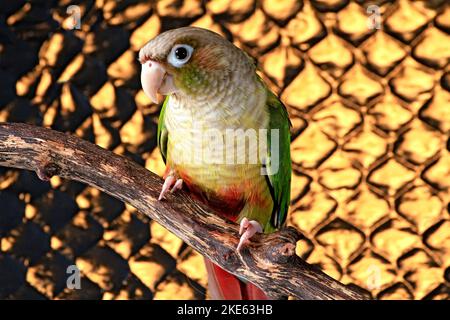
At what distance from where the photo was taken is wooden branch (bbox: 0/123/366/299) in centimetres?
53

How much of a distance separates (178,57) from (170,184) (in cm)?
11

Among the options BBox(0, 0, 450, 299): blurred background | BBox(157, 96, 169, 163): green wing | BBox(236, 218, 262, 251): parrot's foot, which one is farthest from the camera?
BBox(0, 0, 450, 299): blurred background

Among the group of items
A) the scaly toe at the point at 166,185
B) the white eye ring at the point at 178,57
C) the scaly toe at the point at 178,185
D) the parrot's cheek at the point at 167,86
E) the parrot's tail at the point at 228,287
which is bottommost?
the parrot's tail at the point at 228,287

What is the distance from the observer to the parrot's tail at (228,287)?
64 centimetres

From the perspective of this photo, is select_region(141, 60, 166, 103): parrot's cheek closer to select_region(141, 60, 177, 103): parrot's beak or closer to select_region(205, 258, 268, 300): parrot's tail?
select_region(141, 60, 177, 103): parrot's beak

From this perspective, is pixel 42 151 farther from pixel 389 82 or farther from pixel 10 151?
pixel 389 82

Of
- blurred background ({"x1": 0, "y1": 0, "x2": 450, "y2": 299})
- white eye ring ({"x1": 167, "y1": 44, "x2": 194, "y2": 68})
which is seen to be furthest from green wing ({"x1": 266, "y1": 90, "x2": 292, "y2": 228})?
blurred background ({"x1": 0, "y1": 0, "x2": 450, "y2": 299})

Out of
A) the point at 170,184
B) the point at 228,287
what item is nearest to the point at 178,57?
the point at 170,184

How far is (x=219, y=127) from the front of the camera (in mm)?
581

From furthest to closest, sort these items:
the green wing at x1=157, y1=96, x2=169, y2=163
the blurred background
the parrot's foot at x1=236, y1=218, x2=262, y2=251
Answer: the blurred background < the green wing at x1=157, y1=96, x2=169, y2=163 < the parrot's foot at x1=236, y1=218, x2=262, y2=251

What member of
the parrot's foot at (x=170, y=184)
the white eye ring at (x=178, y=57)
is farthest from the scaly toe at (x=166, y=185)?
the white eye ring at (x=178, y=57)

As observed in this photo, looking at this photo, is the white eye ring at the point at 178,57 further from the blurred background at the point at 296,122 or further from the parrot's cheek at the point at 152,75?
the blurred background at the point at 296,122
